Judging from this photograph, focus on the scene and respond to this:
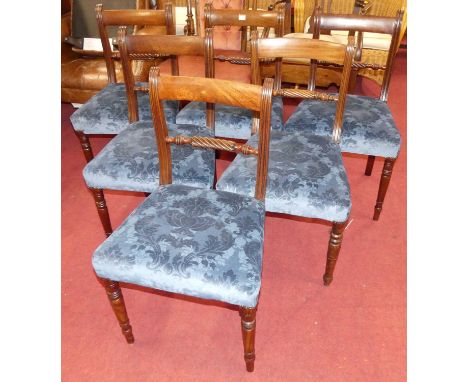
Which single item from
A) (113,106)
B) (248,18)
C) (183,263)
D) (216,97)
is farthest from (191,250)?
(248,18)

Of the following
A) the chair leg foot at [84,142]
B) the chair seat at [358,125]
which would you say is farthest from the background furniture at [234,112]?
the chair leg foot at [84,142]

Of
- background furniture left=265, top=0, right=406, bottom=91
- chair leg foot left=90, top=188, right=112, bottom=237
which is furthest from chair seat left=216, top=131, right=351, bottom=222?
background furniture left=265, top=0, right=406, bottom=91

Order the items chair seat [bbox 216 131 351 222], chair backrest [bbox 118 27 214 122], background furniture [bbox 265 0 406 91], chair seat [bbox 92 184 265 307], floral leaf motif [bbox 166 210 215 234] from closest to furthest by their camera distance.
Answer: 1. chair seat [bbox 92 184 265 307]
2. floral leaf motif [bbox 166 210 215 234]
3. chair seat [bbox 216 131 351 222]
4. chair backrest [bbox 118 27 214 122]
5. background furniture [bbox 265 0 406 91]

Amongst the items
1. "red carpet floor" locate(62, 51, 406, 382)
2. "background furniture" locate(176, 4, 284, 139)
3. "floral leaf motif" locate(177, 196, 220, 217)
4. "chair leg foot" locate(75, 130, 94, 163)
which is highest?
"background furniture" locate(176, 4, 284, 139)

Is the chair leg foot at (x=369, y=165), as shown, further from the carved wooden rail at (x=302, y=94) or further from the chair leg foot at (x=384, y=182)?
the carved wooden rail at (x=302, y=94)

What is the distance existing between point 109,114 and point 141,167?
1.81 ft

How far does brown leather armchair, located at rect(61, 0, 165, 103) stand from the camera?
264 centimetres

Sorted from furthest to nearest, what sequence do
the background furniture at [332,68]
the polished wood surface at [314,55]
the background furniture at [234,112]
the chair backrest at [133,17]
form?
the background furniture at [332,68], the chair backrest at [133,17], the background furniture at [234,112], the polished wood surface at [314,55]

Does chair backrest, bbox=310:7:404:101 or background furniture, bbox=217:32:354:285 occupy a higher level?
chair backrest, bbox=310:7:404:101

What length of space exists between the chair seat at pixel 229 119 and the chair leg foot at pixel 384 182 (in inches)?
20.9

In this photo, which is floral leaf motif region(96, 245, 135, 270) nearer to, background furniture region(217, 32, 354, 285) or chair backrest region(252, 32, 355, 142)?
background furniture region(217, 32, 354, 285)

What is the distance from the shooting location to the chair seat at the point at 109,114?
1.92m

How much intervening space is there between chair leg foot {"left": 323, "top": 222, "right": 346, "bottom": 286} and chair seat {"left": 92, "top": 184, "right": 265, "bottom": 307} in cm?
34

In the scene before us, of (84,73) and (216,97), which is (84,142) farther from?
(216,97)
